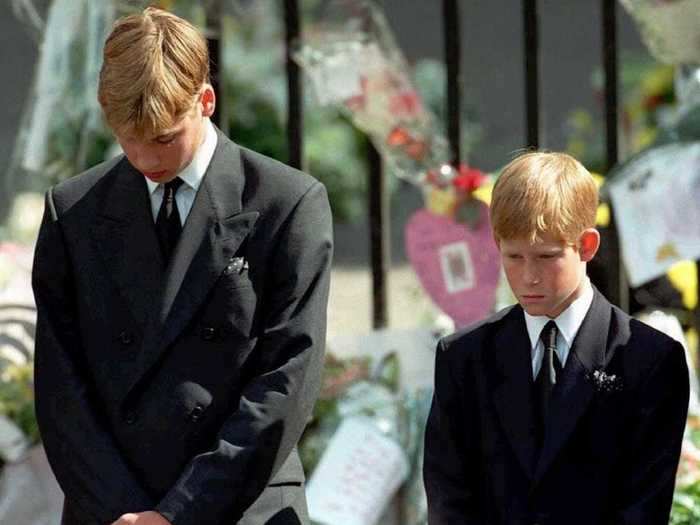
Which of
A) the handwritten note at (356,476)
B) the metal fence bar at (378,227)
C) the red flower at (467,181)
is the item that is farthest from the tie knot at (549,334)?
the metal fence bar at (378,227)

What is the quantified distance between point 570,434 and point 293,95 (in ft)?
6.01

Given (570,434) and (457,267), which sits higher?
(570,434)

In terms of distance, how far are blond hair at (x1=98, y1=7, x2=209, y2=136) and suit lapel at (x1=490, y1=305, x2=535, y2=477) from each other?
663 millimetres

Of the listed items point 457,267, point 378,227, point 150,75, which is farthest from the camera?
point 378,227

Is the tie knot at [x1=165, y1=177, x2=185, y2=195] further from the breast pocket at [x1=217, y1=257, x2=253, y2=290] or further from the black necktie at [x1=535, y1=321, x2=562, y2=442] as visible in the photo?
the black necktie at [x1=535, y1=321, x2=562, y2=442]

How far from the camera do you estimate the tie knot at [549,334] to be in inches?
117

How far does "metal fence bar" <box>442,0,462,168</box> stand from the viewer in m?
4.41

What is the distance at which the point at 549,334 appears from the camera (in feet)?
9.78

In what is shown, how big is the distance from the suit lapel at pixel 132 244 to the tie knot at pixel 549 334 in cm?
65

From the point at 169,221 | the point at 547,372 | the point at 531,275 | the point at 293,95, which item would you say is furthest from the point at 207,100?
the point at 293,95

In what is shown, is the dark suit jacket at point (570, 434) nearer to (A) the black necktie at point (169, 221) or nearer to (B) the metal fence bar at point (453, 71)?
(A) the black necktie at point (169, 221)

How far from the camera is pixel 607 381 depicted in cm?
293

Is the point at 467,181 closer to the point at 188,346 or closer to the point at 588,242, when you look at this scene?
the point at 588,242

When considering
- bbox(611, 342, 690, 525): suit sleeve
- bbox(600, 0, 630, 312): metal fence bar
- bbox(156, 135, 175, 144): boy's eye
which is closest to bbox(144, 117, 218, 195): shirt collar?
bbox(156, 135, 175, 144): boy's eye
